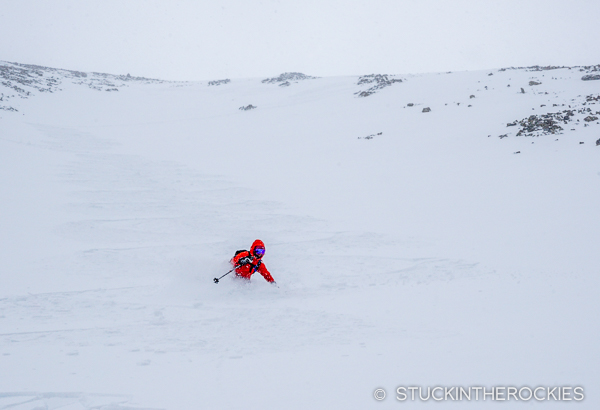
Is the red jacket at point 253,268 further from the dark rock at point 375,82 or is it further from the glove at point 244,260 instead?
the dark rock at point 375,82

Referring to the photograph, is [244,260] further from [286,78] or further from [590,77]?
[286,78]

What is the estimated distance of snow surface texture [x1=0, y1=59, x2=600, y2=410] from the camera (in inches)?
162

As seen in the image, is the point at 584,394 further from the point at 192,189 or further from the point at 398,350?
the point at 192,189

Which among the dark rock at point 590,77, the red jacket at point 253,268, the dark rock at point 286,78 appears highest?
the dark rock at point 286,78

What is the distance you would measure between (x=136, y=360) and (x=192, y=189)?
8.28 metres

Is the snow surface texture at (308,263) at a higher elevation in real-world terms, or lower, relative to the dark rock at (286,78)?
lower

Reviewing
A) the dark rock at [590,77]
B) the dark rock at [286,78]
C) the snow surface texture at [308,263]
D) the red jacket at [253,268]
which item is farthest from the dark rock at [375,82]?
the red jacket at [253,268]

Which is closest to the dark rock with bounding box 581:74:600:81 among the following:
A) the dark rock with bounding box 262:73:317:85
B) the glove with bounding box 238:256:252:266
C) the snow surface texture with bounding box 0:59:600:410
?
the snow surface texture with bounding box 0:59:600:410

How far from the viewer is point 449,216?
31.7 ft

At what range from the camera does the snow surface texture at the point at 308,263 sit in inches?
162

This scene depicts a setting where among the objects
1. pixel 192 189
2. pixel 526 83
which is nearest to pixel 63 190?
pixel 192 189

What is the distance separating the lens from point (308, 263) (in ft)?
26.4

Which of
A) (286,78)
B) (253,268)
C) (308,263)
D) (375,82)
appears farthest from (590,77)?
(286,78)

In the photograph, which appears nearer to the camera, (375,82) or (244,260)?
(244,260)
